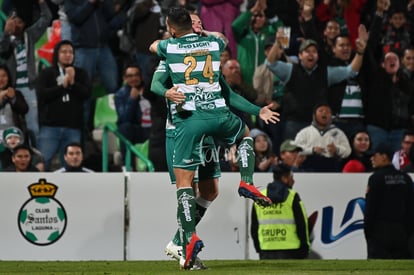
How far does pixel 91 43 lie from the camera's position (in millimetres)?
19328

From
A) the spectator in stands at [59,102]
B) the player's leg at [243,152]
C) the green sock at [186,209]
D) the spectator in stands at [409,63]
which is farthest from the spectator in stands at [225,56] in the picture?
the green sock at [186,209]

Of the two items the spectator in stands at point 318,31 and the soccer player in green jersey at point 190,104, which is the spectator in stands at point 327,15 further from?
the soccer player in green jersey at point 190,104

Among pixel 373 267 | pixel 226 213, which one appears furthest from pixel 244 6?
pixel 373 267

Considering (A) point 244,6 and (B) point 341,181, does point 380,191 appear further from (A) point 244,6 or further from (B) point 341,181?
(A) point 244,6

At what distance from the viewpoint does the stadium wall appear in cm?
1642

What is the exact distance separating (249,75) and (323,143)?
215cm

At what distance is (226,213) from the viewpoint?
16797 millimetres

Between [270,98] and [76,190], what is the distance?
391 centimetres

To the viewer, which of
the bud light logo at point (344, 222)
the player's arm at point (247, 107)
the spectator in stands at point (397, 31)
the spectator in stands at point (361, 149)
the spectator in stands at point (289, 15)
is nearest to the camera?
the player's arm at point (247, 107)

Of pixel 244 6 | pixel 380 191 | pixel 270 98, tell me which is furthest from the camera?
pixel 244 6

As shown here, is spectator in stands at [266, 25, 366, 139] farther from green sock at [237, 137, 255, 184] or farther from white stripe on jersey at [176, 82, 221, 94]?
white stripe on jersey at [176, 82, 221, 94]

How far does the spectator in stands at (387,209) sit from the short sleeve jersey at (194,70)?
16.8 ft

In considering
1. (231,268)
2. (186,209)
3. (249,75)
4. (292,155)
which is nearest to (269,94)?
(249,75)

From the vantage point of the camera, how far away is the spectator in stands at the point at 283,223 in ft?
51.7
